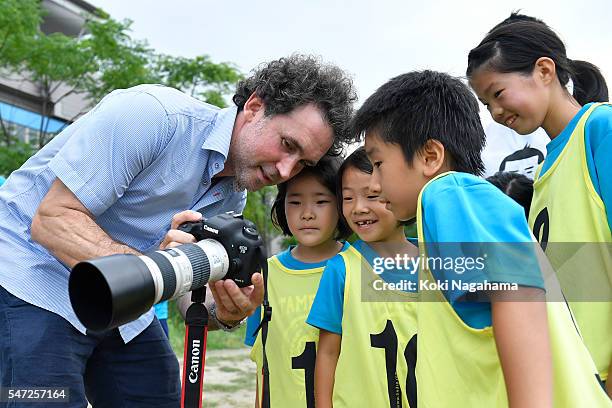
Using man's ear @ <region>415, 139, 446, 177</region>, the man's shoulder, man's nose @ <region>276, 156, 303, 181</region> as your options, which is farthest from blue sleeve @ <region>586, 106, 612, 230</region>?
the man's shoulder

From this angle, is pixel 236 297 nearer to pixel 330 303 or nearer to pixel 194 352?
pixel 194 352

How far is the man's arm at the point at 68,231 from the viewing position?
187 cm

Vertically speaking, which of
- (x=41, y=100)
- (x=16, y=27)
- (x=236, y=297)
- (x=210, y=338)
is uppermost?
(x=41, y=100)

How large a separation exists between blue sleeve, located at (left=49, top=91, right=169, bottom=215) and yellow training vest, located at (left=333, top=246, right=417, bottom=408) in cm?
90

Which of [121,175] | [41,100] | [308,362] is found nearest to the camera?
[121,175]

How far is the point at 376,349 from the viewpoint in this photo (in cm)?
223

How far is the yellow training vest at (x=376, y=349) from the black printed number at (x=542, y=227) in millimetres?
483

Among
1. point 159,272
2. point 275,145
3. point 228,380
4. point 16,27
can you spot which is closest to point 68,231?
point 159,272

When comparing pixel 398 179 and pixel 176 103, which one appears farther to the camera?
pixel 176 103

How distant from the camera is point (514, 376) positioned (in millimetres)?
1231

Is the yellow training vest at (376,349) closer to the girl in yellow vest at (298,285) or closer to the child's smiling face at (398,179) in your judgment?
the girl in yellow vest at (298,285)

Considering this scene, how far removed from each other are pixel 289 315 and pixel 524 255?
1.43 metres

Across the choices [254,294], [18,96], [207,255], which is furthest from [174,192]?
[18,96]

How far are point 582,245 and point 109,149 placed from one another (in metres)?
1.51
